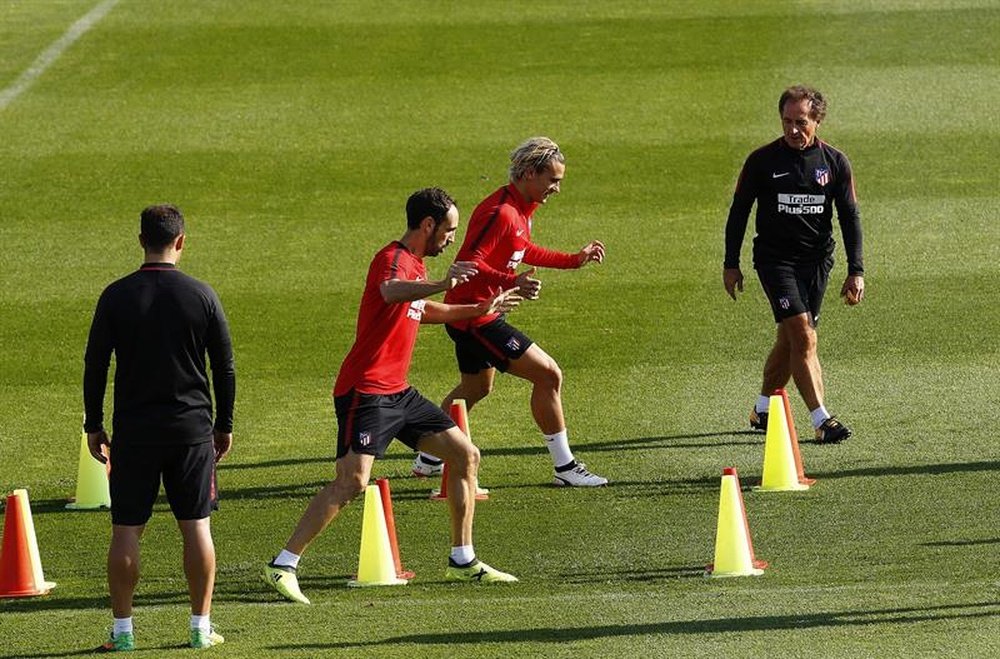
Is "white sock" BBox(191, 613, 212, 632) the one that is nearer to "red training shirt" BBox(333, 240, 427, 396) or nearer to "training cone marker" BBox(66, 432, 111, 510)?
"red training shirt" BBox(333, 240, 427, 396)

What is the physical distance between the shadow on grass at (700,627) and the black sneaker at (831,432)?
4.21 m

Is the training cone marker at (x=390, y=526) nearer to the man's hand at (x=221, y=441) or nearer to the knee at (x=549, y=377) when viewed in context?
the man's hand at (x=221, y=441)

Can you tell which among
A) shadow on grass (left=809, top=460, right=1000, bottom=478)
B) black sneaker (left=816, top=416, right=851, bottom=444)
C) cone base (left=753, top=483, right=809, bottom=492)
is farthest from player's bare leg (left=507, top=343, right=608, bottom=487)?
black sneaker (left=816, top=416, right=851, bottom=444)

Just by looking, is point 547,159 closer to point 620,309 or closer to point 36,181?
point 620,309

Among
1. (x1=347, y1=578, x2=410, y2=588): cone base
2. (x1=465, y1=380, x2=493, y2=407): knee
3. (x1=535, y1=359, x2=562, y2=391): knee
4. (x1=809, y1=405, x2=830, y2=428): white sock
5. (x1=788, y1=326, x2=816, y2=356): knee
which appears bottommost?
(x1=347, y1=578, x2=410, y2=588): cone base

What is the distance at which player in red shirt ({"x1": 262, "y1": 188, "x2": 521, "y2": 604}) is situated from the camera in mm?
9750

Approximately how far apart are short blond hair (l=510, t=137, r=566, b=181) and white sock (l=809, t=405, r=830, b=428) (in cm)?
262

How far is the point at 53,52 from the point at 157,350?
2105 centimetres

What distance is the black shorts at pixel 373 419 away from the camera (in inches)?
388

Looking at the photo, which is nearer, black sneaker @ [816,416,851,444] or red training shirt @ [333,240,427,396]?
red training shirt @ [333,240,427,396]

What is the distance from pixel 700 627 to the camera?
864cm

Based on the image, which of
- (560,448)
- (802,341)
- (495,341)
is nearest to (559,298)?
(802,341)

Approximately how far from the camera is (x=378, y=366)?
32.5 ft

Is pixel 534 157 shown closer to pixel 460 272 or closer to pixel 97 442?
pixel 460 272
